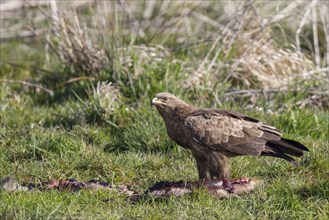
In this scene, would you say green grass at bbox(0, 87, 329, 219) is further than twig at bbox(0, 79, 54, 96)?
No

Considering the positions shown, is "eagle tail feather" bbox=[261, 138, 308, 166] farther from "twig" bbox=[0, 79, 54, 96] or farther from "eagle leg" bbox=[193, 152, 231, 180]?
"twig" bbox=[0, 79, 54, 96]

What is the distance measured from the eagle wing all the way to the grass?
33 centimetres

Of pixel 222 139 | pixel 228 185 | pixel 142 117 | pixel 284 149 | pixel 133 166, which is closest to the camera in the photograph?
pixel 228 185

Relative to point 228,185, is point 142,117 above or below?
below

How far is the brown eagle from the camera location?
6062 mm

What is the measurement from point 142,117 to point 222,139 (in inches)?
58.5

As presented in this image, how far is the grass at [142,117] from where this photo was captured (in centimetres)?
535

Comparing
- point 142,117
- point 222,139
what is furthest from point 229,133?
point 142,117

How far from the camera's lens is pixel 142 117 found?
748 cm

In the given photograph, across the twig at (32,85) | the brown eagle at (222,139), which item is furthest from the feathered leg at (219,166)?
the twig at (32,85)

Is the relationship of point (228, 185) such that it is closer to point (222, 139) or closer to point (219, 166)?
point (219, 166)

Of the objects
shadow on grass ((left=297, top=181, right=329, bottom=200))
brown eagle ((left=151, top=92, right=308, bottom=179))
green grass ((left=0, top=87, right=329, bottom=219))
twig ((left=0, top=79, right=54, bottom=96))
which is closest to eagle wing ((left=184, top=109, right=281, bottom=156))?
brown eagle ((left=151, top=92, right=308, bottom=179))

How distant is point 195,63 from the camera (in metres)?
8.88

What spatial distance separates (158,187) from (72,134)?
5.93ft
